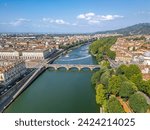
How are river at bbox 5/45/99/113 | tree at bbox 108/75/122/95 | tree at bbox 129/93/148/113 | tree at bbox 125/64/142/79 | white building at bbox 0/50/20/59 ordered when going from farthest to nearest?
white building at bbox 0/50/20/59
tree at bbox 125/64/142/79
tree at bbox 108/75/122/95
river at bbox 5/45/99/113
tree at bbox 129/93/148/113

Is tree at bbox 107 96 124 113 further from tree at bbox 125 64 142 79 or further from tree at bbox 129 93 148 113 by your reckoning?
tree at bbox 125 64 142 79

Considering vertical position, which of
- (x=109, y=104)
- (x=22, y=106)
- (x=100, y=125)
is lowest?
(x=22, y=106)

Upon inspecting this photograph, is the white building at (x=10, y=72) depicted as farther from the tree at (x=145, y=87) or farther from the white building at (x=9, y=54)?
the tree at (x=145, y=87)

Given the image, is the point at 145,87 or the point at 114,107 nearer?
the point at 114,107

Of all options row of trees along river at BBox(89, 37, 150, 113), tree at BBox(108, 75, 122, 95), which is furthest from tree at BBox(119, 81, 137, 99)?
tree at BBox(108, 75, 122, 95)

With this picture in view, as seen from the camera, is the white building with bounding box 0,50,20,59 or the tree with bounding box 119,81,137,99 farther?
the white building with bounding box 0,50,20,59

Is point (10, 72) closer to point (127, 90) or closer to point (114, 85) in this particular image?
point (114, 85)

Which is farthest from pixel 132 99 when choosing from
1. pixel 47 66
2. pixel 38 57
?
pixel 38 57

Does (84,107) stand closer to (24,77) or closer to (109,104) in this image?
(109,104)

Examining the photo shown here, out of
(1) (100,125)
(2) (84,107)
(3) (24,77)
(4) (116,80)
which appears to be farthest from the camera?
(3) (24,77)

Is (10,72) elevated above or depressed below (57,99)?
above

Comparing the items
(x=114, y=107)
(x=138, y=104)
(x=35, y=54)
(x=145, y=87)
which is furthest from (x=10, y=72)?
(x=35, y=54)
